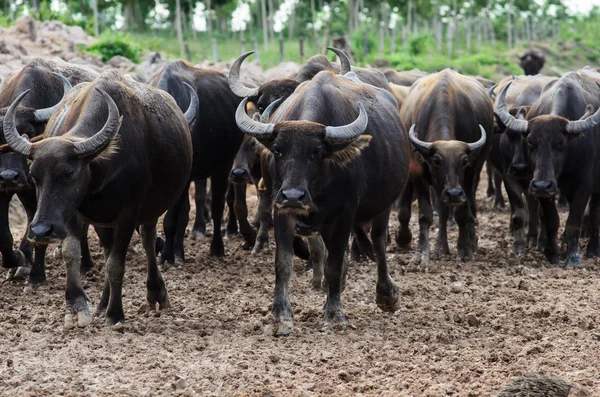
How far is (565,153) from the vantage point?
11.0m

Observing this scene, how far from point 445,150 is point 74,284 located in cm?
517

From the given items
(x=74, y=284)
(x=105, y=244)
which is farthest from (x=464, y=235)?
(x=74, y=284)

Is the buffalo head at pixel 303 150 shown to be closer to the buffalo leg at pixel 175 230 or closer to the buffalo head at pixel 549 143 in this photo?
the buffalo leg at pixel 175 230

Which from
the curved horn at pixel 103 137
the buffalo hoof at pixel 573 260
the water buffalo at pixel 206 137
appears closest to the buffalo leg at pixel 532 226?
the buffalo hoof at pixel 573 260

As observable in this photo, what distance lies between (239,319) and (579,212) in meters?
5.38

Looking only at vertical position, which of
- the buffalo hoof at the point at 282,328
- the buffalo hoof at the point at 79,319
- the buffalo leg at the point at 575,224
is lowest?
the buffalo leg at the point at 575,224

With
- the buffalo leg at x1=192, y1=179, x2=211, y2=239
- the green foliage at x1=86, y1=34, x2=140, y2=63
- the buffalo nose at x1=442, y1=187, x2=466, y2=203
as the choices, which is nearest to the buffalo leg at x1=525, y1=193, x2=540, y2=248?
the buffalo nose at x1=442, y1=187, x2=466, y2=203

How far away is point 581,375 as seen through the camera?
6125mm

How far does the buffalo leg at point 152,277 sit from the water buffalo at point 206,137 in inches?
95.3

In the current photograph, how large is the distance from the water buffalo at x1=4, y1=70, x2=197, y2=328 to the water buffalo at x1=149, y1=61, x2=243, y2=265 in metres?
2.52

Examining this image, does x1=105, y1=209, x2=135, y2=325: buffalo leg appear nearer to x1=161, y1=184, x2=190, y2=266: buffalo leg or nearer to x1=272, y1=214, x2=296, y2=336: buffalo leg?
x1=272, y1=214, x2=296, y2=336: buffalo leg

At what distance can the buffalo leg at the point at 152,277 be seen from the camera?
328 inches

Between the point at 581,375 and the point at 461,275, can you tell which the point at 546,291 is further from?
the point at 581,375

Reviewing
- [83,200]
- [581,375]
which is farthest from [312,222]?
[581,375]
